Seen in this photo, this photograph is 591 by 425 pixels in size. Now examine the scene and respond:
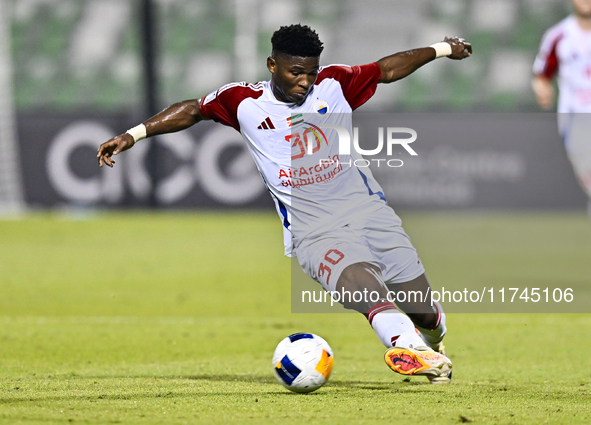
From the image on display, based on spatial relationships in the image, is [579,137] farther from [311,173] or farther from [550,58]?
[311,173]

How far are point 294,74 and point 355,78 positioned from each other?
499mm

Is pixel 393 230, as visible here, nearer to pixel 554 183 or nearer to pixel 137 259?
pixel 137 259

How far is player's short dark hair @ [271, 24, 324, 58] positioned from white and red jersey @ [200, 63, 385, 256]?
332 mm

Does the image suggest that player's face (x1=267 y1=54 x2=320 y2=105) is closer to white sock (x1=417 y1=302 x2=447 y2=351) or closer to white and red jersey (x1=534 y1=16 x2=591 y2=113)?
white sock (x1=417 y1=302 x2=447 y2=351)

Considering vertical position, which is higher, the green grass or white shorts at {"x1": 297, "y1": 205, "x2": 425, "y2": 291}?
white shorts at {"x1": 297, "y1": 205, "x2": 425, "y2": 291}

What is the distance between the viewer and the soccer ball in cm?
502

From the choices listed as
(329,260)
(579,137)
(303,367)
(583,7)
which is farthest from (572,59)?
(303,367)

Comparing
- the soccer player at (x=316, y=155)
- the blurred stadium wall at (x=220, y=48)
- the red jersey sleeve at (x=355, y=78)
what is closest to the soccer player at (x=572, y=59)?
the red jersey sleeve at (x=355, y=78)

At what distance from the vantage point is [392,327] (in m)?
4.86

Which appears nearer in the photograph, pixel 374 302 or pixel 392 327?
pixel 392 327

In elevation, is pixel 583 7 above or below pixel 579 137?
above

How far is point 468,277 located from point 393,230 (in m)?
6.24

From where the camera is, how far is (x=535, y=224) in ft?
56.1

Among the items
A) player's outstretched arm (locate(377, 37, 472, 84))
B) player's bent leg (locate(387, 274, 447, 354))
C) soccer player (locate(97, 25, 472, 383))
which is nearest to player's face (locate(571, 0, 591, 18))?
player's outstretched arm (locate(377, 37, 472, 84))
